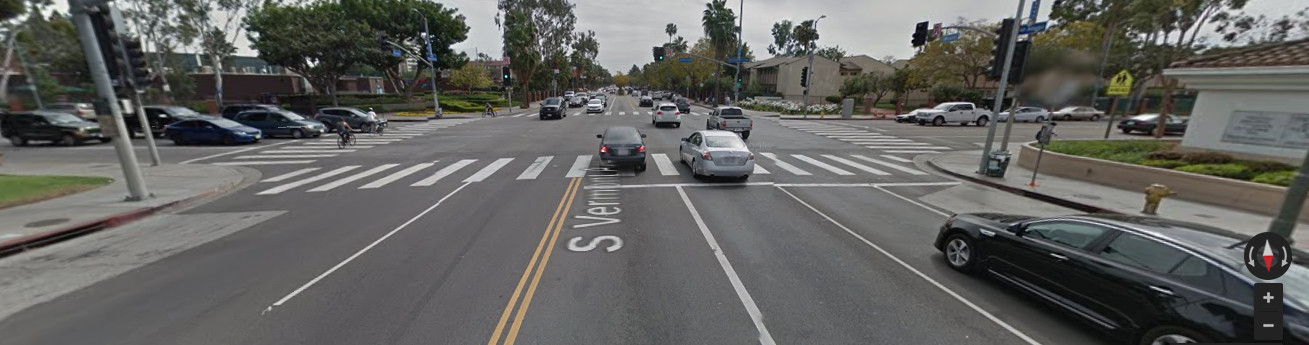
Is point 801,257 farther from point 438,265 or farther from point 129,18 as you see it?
point 129,18

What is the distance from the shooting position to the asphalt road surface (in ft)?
13.9

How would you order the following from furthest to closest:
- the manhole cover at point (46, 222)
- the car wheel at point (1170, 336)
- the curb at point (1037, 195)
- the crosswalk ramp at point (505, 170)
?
the crosswalk ramp at point (505, 170) < the curb at point (1037, 195) < the manhole cover at point (46, 222) < the car wheel at point (1170, 336)

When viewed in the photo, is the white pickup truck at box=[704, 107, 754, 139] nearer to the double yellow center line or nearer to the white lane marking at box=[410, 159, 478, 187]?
the white lane marking at box=[410, 159, 478, 187]

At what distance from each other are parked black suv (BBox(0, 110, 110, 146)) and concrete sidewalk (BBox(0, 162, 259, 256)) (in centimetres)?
496

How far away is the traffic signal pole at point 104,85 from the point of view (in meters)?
8.39

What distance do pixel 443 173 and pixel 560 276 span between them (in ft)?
29.8

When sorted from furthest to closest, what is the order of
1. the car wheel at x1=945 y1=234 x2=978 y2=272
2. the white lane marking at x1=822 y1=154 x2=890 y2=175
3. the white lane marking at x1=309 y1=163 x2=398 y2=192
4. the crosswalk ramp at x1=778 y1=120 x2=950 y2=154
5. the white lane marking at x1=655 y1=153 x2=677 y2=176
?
1. the crosswalk ramp at x1=778 y1=120 x2=950 y2=154
2. the white lane marking at x1=822 y1=154 x2=890 y2=175
3. the white lane marking at x1=655 y1=153 x2=677 y2=176
4. the white lane marking at x1=309 y1=163 x2=398 y2=192
5. the car wheel at x1=945 y1=234 x2=978 y2=272

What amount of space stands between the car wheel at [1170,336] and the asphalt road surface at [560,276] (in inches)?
23.0

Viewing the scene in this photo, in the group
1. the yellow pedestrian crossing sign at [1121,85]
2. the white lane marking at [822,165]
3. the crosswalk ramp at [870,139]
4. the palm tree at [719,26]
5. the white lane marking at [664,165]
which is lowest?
the crosswalk ramp at [870,139]

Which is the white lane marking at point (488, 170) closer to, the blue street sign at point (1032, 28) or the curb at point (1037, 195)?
the curb at point (1037, 195)

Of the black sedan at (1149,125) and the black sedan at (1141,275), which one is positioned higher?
the black sedan at (1141,275)

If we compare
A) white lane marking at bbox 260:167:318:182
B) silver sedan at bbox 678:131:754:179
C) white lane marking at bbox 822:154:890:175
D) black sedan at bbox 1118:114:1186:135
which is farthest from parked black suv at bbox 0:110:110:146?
black sedan at bbox 1118:114:1186:135

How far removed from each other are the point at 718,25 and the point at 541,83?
2830 cm

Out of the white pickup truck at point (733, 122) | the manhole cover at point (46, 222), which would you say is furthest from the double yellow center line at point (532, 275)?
the white pickup truck at point (733, 122)
